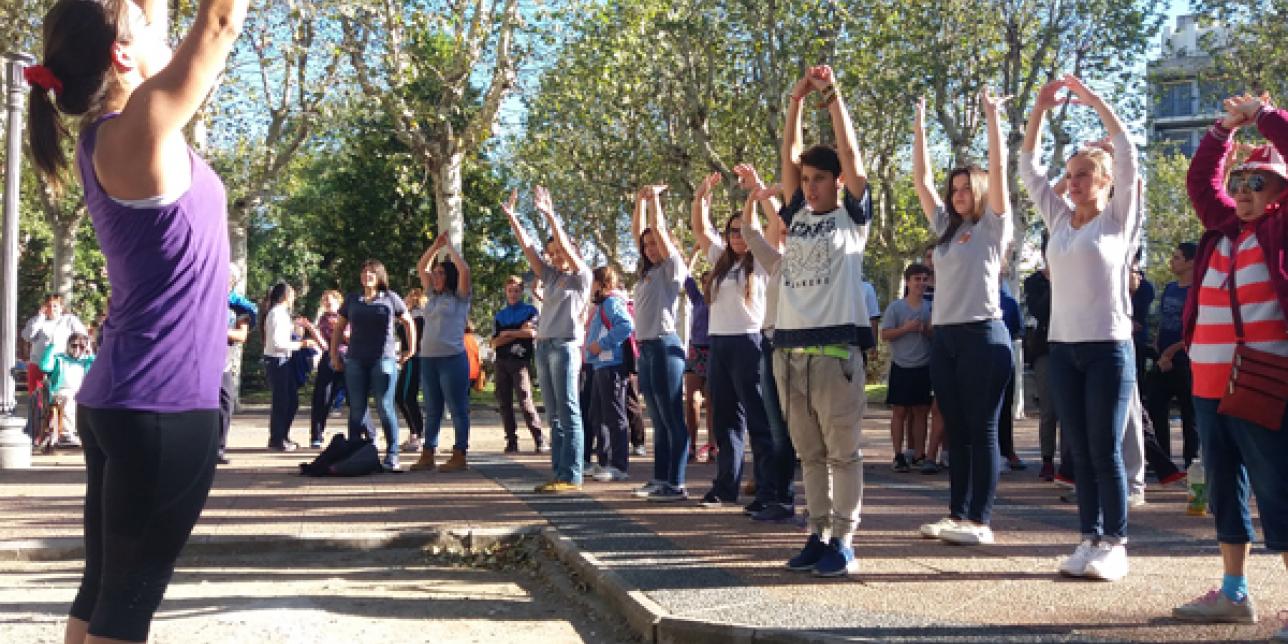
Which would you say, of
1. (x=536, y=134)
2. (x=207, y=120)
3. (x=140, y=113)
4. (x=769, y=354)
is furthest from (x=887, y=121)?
(x=140, y=113)

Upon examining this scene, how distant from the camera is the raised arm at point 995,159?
22.4 feet

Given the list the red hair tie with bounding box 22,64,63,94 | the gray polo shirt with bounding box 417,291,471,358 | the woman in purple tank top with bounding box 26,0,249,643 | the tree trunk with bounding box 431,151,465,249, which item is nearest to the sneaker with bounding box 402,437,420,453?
the gray polo shirt with bounding box 417,291,471,358

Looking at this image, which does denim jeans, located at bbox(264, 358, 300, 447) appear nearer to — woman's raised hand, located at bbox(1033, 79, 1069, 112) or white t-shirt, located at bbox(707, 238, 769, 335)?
white t-shirt, located at bbox(707, 238, 769, 335)

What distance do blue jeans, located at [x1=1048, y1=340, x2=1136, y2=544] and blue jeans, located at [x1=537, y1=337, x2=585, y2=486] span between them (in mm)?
4796

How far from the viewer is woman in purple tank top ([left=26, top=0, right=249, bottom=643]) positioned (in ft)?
9.61

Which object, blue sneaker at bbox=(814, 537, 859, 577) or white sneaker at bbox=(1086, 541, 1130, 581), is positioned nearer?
white sneaker at bbox=(1086, 541, 1130, 581)

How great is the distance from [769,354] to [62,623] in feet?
14.3

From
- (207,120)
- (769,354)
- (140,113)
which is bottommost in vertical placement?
(769,354)

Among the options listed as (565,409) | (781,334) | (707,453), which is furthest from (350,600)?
(707,453)

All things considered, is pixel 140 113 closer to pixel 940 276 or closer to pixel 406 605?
pixel 406 605

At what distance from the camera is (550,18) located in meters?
24.3

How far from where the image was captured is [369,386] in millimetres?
12445

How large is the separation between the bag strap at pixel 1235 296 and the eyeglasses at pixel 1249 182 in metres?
0.23

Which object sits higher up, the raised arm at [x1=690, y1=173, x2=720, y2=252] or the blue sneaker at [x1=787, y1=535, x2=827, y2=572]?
the raised arm at [x1=690, y1=173, x2=720, y2=252]
